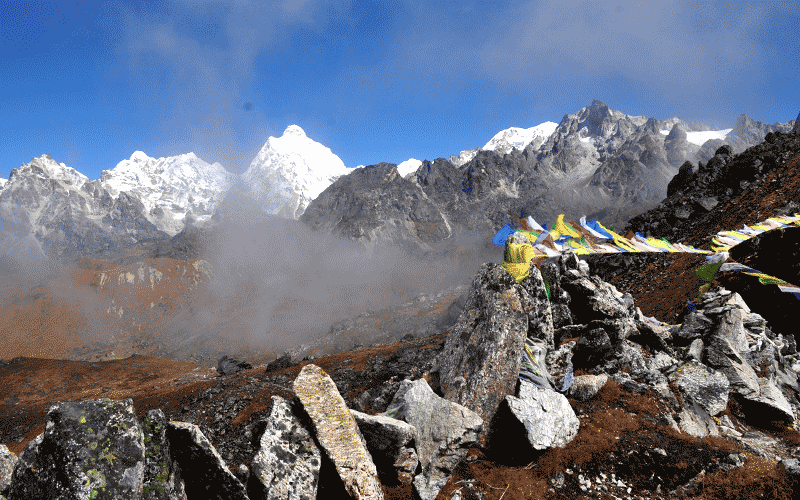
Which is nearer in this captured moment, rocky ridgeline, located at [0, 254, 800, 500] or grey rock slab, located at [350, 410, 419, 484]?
rocky ridgeline, located at [0, 254, 800, 500]

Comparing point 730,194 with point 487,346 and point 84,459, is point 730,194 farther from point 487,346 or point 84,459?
point 84,459

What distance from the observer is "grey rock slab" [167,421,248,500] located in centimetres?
489

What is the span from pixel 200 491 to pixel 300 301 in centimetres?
8163

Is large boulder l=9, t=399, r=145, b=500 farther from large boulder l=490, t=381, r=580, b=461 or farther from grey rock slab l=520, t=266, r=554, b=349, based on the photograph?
grey rock slab l=520, t=266, r=554, b=349

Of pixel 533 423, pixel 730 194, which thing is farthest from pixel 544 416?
pixel 730 194

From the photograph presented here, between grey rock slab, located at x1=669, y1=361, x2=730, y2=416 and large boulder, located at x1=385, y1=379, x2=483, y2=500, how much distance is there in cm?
537

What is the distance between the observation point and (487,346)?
27.6ft

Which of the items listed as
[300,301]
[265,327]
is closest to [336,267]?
[300,301]

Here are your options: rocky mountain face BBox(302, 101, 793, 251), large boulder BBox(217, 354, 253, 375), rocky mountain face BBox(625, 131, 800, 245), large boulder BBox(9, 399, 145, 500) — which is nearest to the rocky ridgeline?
large boulder BBox(9, 399, 145, 500)

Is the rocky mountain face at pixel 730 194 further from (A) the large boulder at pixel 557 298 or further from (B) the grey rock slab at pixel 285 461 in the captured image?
(B) the grey rock slab at pixel 285 461

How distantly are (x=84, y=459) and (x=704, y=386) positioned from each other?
38.0ft

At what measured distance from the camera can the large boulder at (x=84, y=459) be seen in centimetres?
387

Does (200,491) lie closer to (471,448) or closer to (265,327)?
(471,448)

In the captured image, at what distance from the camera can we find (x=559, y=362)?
33.2 ft
